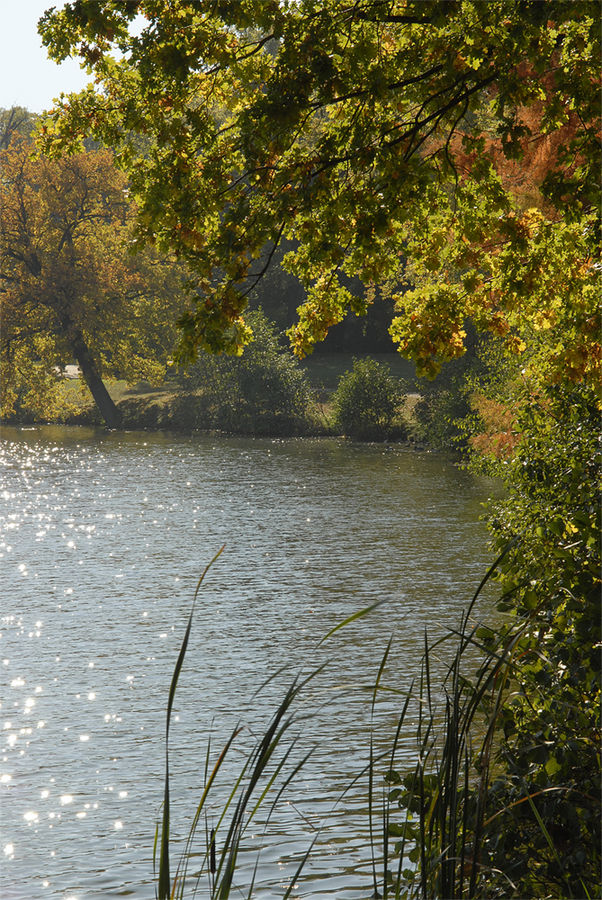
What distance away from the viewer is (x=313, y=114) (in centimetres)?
597

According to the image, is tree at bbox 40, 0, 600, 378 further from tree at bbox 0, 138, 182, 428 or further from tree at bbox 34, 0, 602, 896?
tree at bbox 0, 138, 182, 428

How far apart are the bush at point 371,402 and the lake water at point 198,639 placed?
618 cm

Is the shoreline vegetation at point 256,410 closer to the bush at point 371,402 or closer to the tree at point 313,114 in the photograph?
the bush at point 371,402

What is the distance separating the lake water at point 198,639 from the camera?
639 cm

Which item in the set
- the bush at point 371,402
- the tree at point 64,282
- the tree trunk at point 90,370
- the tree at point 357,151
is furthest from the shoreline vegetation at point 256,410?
the tree at point 357,151

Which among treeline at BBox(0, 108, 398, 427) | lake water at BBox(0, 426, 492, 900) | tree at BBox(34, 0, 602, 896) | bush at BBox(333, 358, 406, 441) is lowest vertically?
lake water at BBox(0, 426, 492, 900)

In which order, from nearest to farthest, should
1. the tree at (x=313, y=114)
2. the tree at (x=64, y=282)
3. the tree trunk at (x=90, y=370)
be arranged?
the tree at (x=313, y=114) → the tree at (x=64, y=282) → the tree trunk at (x=90, y=370)

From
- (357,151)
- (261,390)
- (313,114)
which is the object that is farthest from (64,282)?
(357,151)

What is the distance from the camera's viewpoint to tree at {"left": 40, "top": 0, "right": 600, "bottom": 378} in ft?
18.2

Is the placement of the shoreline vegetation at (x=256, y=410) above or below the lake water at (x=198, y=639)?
above

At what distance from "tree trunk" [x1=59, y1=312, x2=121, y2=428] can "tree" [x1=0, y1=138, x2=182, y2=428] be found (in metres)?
0.03

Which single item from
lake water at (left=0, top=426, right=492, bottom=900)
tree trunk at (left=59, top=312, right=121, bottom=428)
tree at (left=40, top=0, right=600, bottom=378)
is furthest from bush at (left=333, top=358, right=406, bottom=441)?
tree at (left=40, top=0, right=600, bottom=378)

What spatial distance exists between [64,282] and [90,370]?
308cm

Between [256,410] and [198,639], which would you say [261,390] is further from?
[198,639]
